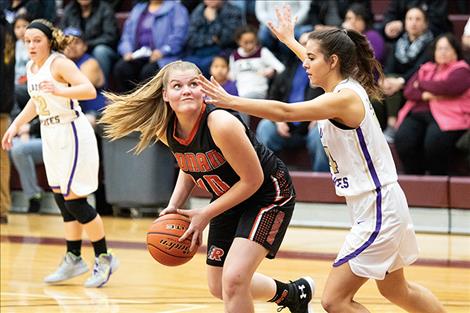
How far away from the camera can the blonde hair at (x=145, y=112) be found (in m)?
4.72

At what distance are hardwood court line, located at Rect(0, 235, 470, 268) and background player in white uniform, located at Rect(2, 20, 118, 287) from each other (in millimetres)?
1564

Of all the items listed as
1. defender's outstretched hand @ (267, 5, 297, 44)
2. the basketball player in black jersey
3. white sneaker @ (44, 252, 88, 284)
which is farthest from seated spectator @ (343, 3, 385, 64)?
the basketball player in black jersey

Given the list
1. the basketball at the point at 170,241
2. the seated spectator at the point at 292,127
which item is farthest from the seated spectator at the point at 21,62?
the basketball at the point at 170,241

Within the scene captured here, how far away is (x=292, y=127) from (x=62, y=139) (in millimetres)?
3693

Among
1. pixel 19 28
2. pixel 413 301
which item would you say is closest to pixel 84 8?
pixel 19 28

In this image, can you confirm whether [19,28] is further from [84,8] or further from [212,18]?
[212,18]

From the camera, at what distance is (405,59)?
9.94 m

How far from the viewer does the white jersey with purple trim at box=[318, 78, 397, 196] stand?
4.32m

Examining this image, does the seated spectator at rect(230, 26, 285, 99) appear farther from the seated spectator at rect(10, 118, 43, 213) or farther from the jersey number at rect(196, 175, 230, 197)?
the jersey number at rect(196, 175, 230, 197)

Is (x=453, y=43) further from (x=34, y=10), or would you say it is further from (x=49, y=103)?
(x=34, y=10)

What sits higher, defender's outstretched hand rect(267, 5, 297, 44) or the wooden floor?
defender's outstretched hand rect(267, 5, 297, 44)

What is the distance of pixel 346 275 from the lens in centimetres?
425

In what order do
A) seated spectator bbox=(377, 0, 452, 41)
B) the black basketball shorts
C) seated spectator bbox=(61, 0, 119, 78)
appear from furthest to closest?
seated spectator bbox=(61, 0, 119, 78) < seated spectator bbox=(377, 0, 452, 41) < the black basketball shorts

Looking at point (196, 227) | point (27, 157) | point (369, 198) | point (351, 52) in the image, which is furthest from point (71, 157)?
point (27, 157)
